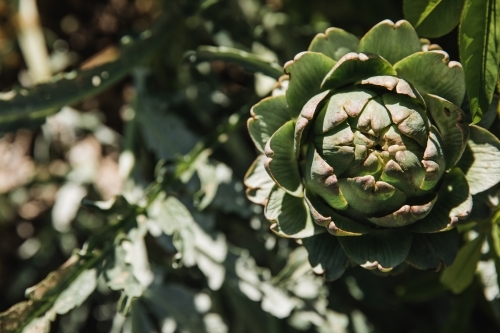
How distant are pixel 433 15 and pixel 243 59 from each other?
11.0 inches

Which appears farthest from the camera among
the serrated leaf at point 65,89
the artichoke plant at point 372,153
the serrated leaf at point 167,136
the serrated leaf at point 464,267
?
the serrated leaf at point 167,136

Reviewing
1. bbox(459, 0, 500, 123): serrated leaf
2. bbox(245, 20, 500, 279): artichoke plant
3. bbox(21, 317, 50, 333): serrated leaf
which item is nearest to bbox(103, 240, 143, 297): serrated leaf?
bbox(21, 317, 50, 333): serrated leaf

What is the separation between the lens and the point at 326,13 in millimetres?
1388

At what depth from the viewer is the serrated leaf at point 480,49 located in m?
0.75

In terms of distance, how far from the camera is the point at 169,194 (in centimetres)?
102

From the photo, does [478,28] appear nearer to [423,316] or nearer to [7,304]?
[423,316]

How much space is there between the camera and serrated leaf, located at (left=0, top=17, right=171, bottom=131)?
103 cm

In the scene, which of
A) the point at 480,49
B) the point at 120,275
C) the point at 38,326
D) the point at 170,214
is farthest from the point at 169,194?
the point at 480,49

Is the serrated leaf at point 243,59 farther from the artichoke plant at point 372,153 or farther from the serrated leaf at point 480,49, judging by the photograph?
the serrated leaf at point 480,49

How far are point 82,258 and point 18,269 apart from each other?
70 centimetres

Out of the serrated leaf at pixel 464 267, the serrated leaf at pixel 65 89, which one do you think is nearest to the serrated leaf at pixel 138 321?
the serrated leaf at pixel 65 89

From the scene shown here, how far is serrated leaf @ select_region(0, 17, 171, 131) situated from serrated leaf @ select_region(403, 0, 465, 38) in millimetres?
465

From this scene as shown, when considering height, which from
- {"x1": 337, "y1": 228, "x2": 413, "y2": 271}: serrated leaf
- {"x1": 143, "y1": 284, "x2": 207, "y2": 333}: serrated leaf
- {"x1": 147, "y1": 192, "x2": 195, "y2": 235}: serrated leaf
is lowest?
{"x1": 143, "y1": 284, "x2": 207, "y2": 333}: serrated leaf

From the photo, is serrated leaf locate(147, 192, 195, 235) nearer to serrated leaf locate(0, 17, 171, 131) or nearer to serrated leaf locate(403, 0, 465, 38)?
serrated leaf locate(0, 17, 171, 131)
